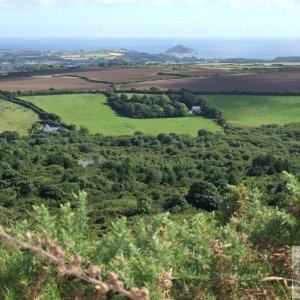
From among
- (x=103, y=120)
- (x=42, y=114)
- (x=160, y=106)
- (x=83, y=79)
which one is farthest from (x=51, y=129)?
(x=83, y=79)

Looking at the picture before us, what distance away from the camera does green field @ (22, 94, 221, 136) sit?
6438cm

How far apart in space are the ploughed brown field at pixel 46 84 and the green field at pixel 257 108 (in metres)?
21.9

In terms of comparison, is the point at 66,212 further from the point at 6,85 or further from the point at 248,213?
the point at 6,85

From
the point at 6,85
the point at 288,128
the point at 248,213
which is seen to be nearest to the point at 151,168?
the point at 288,128

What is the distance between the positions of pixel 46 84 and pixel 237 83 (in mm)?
32716

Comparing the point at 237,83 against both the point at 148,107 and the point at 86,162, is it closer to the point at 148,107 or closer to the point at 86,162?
the point at 148,107

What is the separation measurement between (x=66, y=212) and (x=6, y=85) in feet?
285

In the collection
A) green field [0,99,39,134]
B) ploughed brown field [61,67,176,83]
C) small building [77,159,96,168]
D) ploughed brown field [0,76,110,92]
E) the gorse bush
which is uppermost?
the gorse bush

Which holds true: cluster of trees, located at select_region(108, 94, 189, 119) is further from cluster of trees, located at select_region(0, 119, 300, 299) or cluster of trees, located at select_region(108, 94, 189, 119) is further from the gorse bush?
the gorse bush

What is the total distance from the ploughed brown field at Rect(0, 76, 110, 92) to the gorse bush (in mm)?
79550

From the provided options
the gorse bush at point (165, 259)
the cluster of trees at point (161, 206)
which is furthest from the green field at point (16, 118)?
the gorse bush at point (165, 259)

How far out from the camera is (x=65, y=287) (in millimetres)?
3748

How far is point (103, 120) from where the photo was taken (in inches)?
2680

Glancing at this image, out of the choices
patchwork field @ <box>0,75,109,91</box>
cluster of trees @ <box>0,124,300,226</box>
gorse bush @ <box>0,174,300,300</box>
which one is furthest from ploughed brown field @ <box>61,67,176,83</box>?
gorse bush @ <box>0,174,300,300</box>
